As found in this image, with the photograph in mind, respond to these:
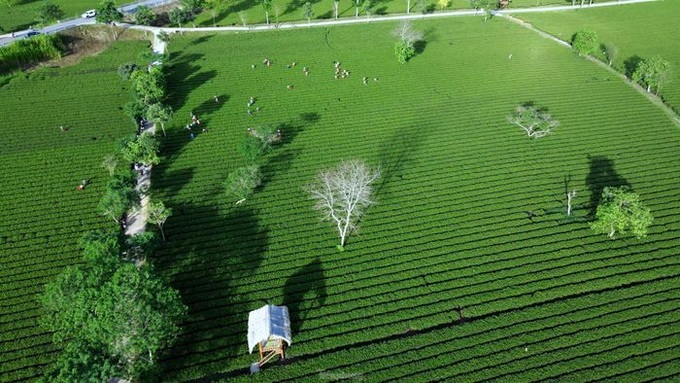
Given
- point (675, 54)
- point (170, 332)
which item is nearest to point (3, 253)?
point (170, 332)

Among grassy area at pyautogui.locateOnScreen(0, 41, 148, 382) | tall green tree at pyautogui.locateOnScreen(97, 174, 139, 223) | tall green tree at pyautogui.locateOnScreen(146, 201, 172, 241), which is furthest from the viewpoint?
tall green tree at pyautogui.locateOnScreen(97, 174, 139, 223)

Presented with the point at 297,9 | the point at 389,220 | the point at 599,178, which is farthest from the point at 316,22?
the point at 599,178

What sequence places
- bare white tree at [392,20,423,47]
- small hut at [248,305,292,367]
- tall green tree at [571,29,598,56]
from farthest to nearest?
bare white tree at [392,20,423,47]
tall green tree at [571,29,598,56]
small hut at [248,305,292,367]

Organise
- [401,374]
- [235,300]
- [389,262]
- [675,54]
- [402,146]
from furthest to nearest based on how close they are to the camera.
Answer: [675,54] < [402,146] < [389,262] < [235,300] < [401,374]

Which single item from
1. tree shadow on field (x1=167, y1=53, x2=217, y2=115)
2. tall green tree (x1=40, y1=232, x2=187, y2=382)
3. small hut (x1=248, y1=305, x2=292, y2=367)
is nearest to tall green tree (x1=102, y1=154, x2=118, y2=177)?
tree shadow on field (x1=167, y1=53, x2=217, y2=115)

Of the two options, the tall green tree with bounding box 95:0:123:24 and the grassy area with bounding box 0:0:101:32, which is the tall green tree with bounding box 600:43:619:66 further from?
the grassy area with bounding box 0:0:101:32

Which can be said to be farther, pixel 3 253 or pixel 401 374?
pixel 3 253

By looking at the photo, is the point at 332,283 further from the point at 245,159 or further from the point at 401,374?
the point at 245,159

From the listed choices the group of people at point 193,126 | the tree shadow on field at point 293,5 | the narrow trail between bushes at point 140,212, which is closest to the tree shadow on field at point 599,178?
the narrow trail between bushes at point 140,212
